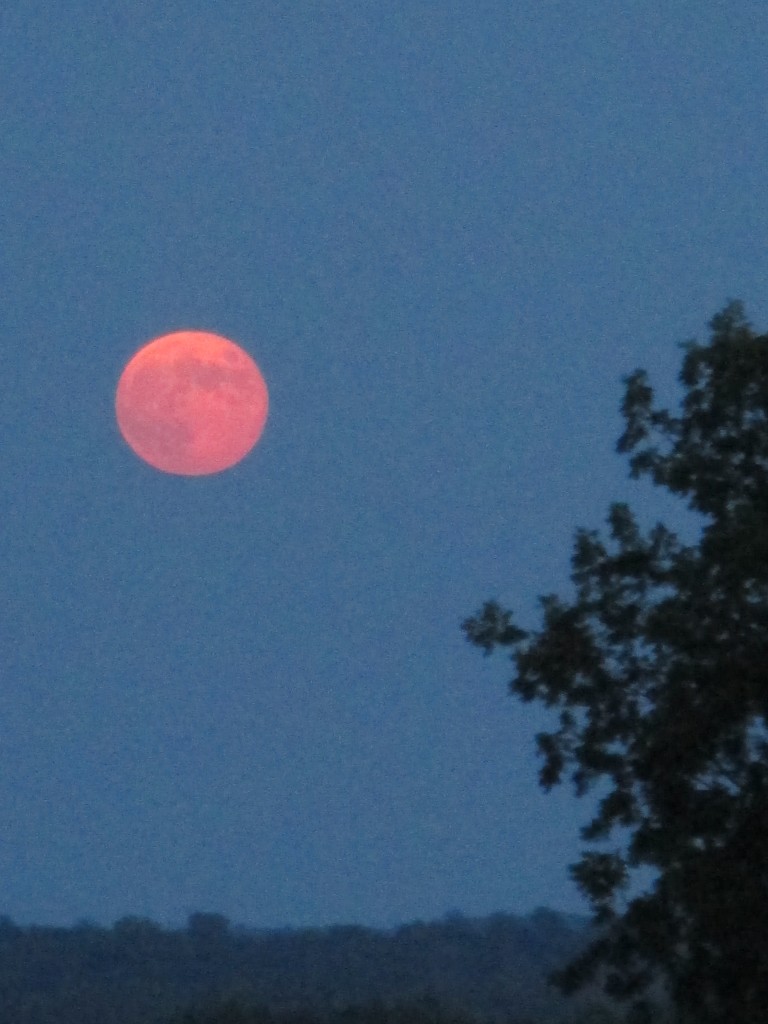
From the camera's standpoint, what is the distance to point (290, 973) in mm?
81375

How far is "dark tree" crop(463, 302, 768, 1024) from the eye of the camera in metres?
15.5

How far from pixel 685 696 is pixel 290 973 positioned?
6786 centimetres

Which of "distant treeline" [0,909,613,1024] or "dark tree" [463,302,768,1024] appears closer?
"dark tree" [463,302,768,1024]

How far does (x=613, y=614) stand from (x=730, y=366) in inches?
84.1

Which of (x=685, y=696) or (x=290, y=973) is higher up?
(x=290, y=973)

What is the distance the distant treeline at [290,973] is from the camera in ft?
165

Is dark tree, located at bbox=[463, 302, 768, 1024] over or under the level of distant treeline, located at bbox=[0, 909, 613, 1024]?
under

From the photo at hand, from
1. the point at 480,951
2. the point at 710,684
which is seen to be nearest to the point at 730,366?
the point at 710,684

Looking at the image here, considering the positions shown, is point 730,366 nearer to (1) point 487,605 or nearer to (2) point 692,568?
(2) point 692,568

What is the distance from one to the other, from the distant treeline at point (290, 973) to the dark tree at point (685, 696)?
1173 inches

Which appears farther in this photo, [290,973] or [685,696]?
[290,973]

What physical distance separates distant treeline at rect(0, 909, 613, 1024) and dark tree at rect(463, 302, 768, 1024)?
29.8 metres

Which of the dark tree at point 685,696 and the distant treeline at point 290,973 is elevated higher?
the distant treeline at point 290,973

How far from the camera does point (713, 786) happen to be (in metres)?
15.9
